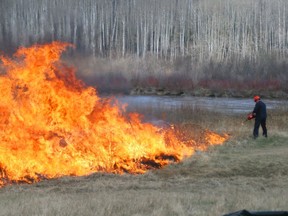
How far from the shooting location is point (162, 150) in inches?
610

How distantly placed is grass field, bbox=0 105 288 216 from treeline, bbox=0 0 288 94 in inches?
1564

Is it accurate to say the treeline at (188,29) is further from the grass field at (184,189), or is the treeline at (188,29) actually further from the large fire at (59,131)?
the grass field at (184,189)

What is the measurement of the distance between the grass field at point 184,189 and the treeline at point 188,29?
3974cm

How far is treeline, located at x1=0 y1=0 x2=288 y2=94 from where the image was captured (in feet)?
189

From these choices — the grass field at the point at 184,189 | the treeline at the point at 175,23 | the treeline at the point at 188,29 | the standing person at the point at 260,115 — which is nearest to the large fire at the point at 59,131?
the grass field at the point at 184,189

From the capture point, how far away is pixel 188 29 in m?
64.6

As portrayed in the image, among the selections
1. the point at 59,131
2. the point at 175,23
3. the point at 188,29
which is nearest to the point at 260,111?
the point at 59,131

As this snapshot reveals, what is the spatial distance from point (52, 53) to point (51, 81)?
1.17m

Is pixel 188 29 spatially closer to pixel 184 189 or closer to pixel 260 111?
pixel 260 111

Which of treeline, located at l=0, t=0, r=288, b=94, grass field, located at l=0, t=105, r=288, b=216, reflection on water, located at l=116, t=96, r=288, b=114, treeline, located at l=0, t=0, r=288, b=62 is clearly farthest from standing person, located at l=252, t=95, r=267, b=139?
treeline, located at l=0, t=0, r=288, b=62

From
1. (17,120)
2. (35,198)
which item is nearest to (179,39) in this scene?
(17,120)

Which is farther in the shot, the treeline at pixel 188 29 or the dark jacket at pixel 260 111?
the treeline at pixel 188 29

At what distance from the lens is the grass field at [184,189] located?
8.80 m

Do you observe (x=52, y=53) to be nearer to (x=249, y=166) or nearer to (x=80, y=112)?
(x=80, y=112)
